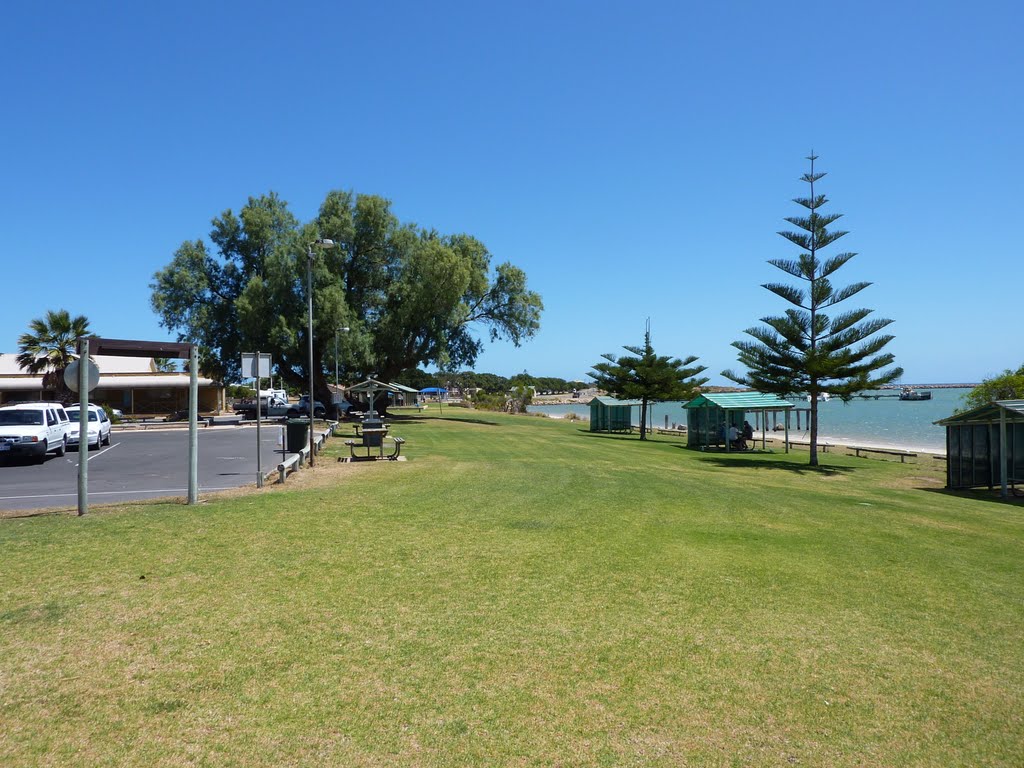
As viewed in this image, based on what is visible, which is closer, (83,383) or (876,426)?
(83,383)

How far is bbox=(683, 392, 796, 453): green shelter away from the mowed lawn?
65.8 ft

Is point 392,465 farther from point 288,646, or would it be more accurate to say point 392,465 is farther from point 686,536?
point 288,646

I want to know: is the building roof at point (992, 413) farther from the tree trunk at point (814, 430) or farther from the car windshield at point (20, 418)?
the car windshield at point (20, 418)

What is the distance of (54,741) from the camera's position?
346cm

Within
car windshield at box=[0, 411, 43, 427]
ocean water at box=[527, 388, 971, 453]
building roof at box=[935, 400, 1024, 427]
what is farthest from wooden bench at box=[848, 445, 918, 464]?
car windshield at box=[0, 411, 43, 427]

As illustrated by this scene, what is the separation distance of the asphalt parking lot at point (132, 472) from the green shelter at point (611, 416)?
2111 centimetres

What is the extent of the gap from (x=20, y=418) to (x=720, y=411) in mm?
24600

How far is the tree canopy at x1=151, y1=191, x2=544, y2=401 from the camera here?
38594mm

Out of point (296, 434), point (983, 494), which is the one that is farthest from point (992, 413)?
point (296, 434)

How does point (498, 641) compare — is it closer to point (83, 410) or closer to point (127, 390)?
point (83, 410)

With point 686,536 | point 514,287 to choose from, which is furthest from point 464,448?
point 514,287

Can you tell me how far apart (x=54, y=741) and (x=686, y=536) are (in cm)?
678

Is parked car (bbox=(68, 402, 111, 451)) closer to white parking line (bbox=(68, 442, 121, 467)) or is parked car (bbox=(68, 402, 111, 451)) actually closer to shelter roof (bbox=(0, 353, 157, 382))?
white parking line (bbox=(68, 442, 121, 467))

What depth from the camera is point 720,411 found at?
1190 inches
